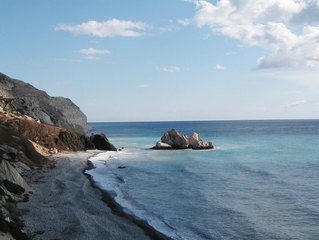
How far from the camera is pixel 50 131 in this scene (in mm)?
77312

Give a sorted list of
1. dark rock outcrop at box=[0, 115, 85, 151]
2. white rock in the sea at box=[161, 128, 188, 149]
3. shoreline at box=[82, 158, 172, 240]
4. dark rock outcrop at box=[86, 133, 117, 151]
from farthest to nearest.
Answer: white rock in the sea at box=[161, 128, 188, 149], dark rock outcrop at box=[86, 133, 117, 151], dark rock outcrop at box=[0, 115, 85, 151], shoreline at box=[82, 158, 172, 240]

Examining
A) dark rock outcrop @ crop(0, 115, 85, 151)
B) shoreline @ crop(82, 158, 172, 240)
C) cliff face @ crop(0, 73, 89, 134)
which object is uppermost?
cliff face @ crop(0, 73, 89, 134)

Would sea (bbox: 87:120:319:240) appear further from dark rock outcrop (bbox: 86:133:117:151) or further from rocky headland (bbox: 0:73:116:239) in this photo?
dark rock outcrop (bbox: 86:133:117:151)

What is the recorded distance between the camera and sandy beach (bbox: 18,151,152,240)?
81.3ft

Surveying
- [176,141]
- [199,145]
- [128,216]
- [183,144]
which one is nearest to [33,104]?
[176,141]

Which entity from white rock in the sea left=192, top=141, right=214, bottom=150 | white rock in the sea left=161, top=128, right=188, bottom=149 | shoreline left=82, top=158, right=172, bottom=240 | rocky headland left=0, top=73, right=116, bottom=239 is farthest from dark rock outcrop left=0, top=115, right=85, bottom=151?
shoreline left=82, top=158, right=172, bottom=240

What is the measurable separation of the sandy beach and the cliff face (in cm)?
6278

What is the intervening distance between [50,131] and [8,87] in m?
82.5

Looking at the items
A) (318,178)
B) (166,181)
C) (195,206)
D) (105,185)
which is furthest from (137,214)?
(318,178)

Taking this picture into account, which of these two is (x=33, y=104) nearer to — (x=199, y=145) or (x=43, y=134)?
(x=43, y=134)

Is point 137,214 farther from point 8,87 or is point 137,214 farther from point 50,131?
point 8,87

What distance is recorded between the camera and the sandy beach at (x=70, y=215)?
81.3 feet

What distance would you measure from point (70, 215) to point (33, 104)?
282 feet

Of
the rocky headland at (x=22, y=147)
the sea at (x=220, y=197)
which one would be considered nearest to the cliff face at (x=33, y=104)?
the rocky headland at (x=22, y=147)
